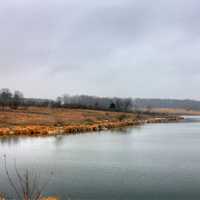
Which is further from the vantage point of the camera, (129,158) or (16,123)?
(16,123)

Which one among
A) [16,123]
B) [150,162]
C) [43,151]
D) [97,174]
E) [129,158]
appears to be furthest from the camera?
[16,123]

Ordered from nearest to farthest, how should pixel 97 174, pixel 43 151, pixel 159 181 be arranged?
pixel 159 181 < pixel 97 174 < pixel 43 151

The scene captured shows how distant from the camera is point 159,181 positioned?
16.4 m

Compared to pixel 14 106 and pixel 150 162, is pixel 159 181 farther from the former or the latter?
pixel 14 106

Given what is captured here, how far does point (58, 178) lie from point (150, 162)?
7824mm

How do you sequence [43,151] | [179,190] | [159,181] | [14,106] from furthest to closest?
[14,106]
[43,151]
[159,181]
[179,190]

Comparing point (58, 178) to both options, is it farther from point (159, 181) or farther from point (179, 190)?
point (179, 190)

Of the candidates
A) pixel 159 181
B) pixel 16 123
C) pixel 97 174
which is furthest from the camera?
pixel 16 123

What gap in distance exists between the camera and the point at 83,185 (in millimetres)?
15336

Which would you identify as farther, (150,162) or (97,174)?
(150,162)

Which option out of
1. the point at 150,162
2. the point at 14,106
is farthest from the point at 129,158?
the point at 14,106

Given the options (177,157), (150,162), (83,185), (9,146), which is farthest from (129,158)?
(9,146)

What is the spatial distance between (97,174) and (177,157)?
919 cm

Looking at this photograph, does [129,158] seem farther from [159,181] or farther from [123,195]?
[123,195]
